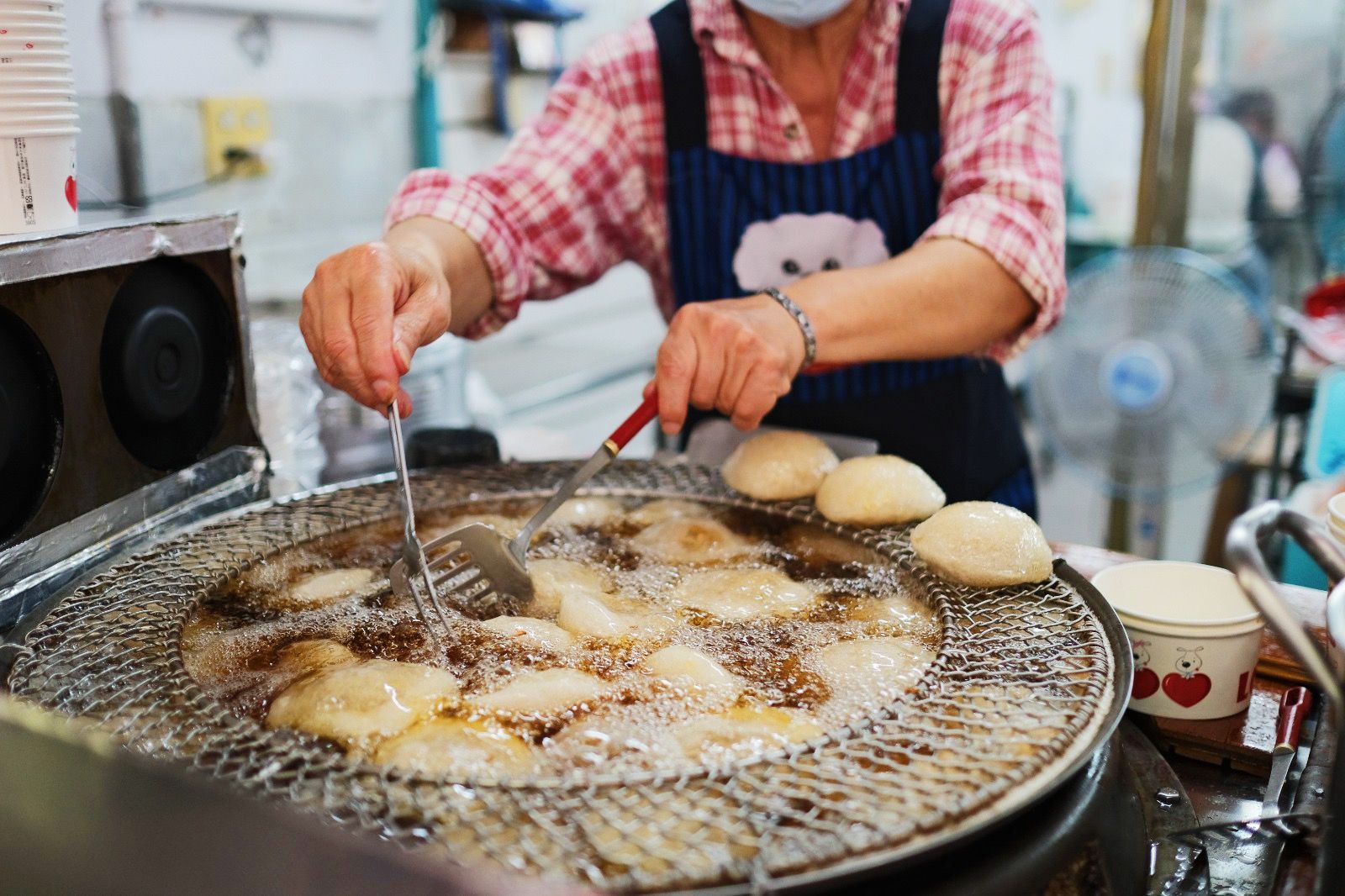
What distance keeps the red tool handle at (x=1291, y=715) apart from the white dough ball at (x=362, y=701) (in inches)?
34.6

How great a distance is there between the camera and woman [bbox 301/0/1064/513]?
1.66 m

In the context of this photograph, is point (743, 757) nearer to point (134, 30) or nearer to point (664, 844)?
point (664, 844)

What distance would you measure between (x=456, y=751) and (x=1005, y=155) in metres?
1.34

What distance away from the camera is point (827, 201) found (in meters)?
1.99

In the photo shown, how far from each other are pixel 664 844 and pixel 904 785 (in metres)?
0.20

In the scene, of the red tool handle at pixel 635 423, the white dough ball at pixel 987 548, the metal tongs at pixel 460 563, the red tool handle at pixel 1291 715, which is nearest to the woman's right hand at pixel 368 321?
the metal tongs at pixel 460 563

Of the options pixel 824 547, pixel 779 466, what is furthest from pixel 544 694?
pixel 779 466

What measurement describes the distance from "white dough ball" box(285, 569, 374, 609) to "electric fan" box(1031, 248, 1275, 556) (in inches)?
114

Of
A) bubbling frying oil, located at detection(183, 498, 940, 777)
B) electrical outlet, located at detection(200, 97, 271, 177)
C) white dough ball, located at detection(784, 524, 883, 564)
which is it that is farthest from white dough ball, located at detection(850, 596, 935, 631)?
electrical outlet, located at detection(200, 97, 271, 177)

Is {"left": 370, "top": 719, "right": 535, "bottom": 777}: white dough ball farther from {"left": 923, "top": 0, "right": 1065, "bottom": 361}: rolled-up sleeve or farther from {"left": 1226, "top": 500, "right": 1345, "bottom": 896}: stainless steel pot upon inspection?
{"left": 923, "top": 0, "right": 1065, "bottom": 361}: rolled-up sleeve

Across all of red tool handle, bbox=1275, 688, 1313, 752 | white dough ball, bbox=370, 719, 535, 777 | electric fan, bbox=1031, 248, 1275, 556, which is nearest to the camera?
white dough ball, bbox=370, 719, 535, 777

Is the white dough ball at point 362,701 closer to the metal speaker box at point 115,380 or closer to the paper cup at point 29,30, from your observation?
the metal speaker box at point 115,380

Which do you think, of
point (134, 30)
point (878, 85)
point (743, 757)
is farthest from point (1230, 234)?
point (743, 757)

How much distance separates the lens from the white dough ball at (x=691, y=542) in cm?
143
